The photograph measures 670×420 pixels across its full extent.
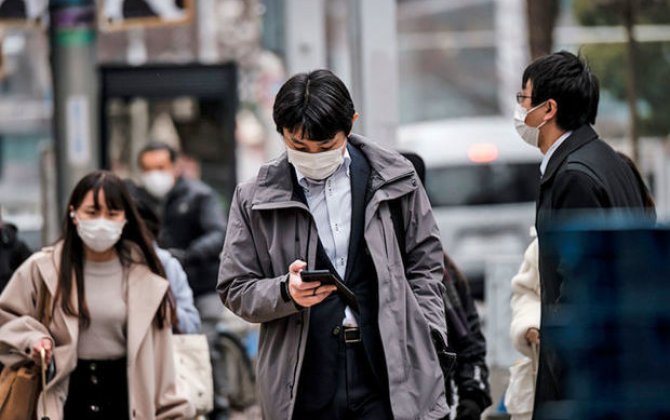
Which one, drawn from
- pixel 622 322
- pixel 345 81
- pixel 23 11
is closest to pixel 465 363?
pixel 622 322

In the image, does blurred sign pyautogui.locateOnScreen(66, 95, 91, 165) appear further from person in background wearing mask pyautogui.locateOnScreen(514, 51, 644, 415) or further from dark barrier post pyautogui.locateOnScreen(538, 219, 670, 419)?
dark barrier post pyautogui.locateOnScreen(538, 219, 670, 419)

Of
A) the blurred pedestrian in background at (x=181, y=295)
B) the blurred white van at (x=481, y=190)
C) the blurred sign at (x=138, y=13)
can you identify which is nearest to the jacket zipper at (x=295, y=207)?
the blurred pedestrian in background at (x=181, y=295)

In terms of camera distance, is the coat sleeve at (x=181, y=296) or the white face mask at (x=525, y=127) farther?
the coat sleeve at (x=181, y=296)

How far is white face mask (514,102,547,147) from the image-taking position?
597cm

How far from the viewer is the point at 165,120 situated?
45.4ft

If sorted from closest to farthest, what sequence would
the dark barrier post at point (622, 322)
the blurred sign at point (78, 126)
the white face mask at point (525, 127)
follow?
the dark barrier post at point (622, 322) → the white face mask at point (525, 127) → the blurred sign at point (78, 126)

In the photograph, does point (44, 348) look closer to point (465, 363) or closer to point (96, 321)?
point (96, 321)

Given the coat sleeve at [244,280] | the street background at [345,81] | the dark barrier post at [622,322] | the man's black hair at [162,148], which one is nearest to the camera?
the dark barrier post at [622,322]

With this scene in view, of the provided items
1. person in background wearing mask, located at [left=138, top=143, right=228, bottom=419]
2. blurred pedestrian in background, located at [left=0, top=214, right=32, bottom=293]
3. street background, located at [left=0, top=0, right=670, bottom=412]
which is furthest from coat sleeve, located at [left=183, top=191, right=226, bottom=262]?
blurred pedestrian in background, located at [left=0, top=214, right=32, bottom=293]

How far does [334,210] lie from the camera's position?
5.30 metres

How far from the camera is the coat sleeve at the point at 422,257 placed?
5332 mm

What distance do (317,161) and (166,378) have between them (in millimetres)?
1890

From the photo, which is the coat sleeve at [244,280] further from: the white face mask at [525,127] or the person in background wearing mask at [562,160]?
the white face mask at [525,127]

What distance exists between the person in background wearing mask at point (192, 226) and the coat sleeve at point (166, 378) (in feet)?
12.4
